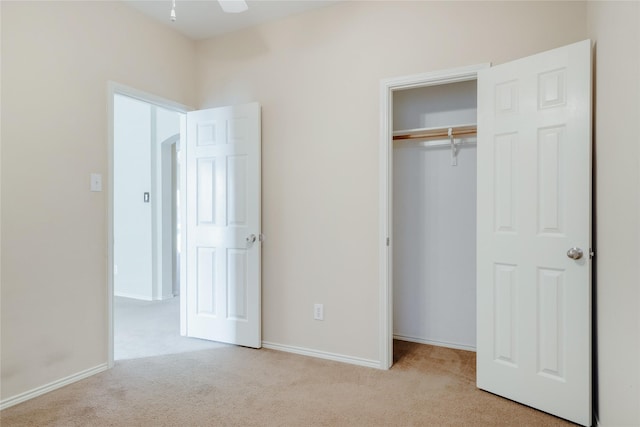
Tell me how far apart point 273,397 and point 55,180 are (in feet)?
6.34

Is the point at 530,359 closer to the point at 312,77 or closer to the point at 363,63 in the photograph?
the point at 363,63

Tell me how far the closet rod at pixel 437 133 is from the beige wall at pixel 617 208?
1066 millimetres

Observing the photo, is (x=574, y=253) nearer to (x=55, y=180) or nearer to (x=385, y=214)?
(x=385, y=214)

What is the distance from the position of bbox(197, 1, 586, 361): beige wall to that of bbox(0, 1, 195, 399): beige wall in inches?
42.0

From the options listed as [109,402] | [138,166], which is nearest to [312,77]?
[109,402]

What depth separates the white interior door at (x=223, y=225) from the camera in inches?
120

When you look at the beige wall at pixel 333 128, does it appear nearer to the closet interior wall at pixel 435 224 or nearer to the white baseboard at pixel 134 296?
the closet interior wall at pixel 435 224

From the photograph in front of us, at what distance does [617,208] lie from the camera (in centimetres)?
161

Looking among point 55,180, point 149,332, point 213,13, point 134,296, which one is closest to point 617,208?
point 213,13

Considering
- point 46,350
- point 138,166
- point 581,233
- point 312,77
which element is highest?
point 312,77

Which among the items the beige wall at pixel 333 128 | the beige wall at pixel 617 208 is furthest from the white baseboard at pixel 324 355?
the beige wall at pixel 617 208

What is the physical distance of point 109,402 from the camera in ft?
7.25

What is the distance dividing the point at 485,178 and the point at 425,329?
157 cm

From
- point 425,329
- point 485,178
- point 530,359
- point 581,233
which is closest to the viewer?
point 581,233
